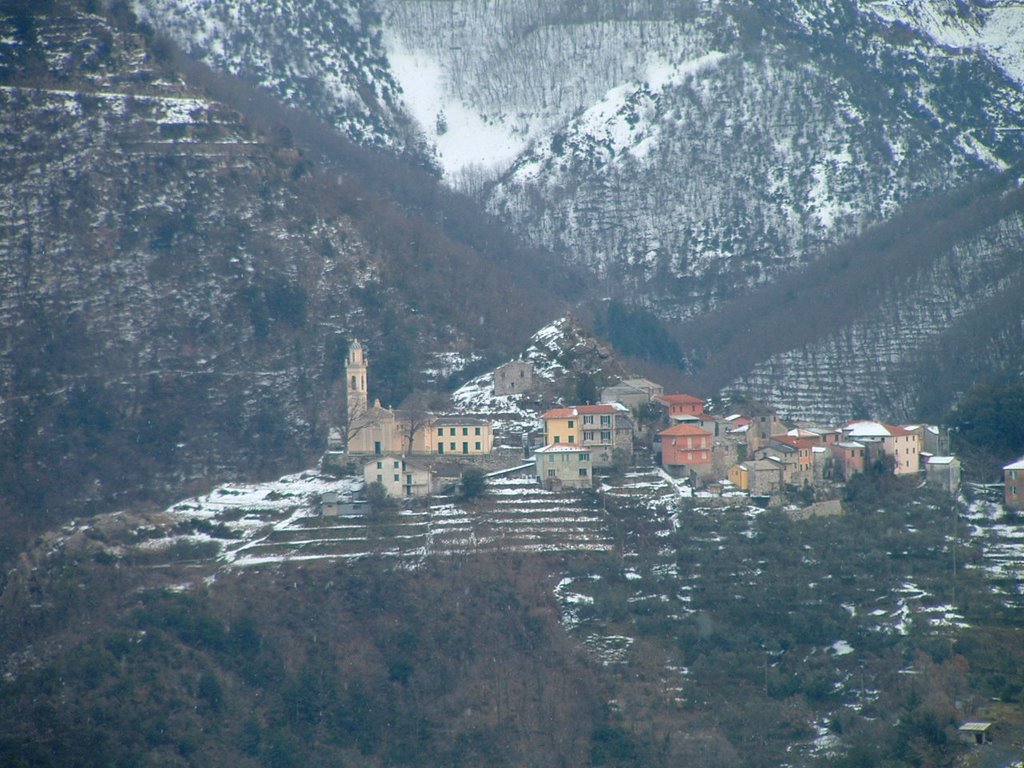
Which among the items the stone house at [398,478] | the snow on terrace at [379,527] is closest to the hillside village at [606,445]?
the stone house at [398,478]

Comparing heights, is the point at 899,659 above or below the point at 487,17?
below

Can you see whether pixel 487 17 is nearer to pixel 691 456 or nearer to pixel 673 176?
pixel 673 176

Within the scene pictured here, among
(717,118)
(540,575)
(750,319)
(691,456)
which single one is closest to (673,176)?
(717,118)

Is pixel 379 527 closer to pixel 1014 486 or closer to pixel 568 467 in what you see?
pixel 568 467

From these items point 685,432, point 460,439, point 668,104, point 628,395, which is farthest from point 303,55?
point 685,432

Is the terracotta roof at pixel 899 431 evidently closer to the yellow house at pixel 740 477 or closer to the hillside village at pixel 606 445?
the hillside village at pixel 606 445

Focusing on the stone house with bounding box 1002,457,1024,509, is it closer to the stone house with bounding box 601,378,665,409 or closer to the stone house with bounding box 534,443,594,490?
the stone house with bounding box 601,378,665,409

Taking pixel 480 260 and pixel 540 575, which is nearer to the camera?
pixel 540 575

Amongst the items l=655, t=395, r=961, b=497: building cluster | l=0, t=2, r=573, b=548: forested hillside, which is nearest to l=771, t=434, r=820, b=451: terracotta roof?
l=655, t=395, r=961, b=497: building cluster

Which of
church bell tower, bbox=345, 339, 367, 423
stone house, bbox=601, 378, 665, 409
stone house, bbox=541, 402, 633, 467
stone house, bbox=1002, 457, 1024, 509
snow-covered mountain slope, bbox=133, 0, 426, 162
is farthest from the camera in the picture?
snow-covered mountain slope, bbox=133, 0, 426, 162
